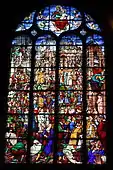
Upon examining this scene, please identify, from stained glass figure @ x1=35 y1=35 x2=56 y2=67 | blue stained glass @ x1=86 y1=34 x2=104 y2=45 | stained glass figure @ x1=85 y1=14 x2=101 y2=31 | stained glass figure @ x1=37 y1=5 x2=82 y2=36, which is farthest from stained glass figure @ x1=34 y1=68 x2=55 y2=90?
stained glass figure @ x1=85 y1=14 x2=101 y2=31

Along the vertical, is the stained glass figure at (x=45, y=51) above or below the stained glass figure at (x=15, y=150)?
above

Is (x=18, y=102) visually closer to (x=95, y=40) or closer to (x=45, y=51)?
(x=45, y=51)

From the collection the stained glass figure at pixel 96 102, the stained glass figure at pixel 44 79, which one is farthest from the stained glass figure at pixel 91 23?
the stained glass figure at pixel 96 102

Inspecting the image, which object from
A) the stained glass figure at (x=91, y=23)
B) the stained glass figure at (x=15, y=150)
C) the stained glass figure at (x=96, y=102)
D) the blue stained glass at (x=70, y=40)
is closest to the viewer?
the stained glass figure at (x=15, y=150)

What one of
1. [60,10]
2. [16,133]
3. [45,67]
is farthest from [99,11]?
[16,133]

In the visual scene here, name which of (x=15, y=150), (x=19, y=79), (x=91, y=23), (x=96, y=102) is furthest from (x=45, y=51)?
(x=15, y=150)

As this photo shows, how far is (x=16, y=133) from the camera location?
1195 cm

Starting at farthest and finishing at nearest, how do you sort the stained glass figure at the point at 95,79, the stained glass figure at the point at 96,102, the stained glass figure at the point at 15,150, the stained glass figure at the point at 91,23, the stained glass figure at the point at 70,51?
the stained glass figure at the point at 91,23 → the stained glass figure at the point at 70,51 → the stained glass figure at the point at 95,79 → the stained glass figure at the point at 96,102 → the stained glass figure at the point at 15,150

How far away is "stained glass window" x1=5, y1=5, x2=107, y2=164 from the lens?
11773mm

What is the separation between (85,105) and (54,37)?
1.68 meters

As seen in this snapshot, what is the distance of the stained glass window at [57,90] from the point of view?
11.8 m

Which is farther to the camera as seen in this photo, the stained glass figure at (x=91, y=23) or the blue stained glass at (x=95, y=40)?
the stained glass figure at (x=91, y=23)

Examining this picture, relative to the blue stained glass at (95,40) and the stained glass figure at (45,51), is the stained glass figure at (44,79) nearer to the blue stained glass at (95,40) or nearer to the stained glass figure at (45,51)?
the stained glass figure at (45,51)

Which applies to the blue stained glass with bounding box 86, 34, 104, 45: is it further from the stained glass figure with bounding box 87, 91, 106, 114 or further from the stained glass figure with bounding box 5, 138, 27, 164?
the stained glass figure with bounding box 5, 138, 27, 164
